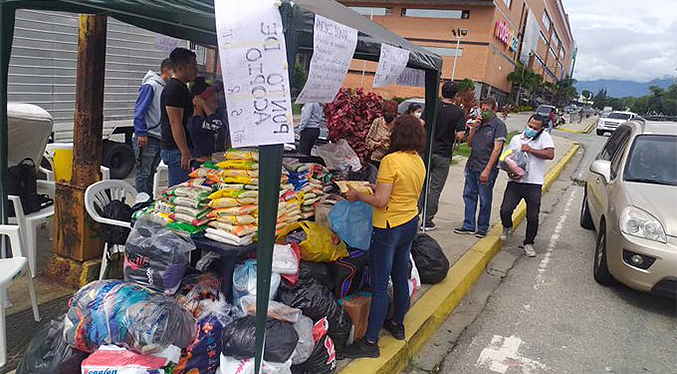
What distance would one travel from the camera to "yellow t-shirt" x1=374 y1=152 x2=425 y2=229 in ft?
10.5

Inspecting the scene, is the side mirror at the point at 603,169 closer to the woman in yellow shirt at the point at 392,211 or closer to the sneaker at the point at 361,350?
the woman in yellow shirt at the point at 392,211

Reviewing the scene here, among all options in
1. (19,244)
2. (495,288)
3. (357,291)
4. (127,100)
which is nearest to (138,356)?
(19,244)

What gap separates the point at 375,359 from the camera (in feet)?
10.8

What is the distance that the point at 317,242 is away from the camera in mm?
3424

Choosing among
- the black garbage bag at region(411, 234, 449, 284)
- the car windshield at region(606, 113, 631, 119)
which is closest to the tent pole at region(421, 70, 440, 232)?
the black garbage bag at region(411, 234, 449, 284)

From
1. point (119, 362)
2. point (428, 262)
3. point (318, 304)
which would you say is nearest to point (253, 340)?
point (318, 304)

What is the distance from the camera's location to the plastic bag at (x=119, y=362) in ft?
7.59

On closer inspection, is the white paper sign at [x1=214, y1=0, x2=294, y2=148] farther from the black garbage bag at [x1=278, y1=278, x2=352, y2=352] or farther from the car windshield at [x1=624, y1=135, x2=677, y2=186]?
the car windshield at [x1=624, y1=135, x2=677, y2=186]

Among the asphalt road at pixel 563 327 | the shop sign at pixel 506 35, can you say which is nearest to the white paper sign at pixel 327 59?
the asphalt road at pixel 563 327

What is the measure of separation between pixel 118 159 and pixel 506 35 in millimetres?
47735

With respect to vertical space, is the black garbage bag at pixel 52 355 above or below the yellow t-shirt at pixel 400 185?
below

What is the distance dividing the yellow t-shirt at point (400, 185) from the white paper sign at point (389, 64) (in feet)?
2.27

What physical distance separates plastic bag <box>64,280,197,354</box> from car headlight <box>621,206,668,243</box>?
4.21 meters

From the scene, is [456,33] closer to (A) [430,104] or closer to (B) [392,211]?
(A) [430,104]
